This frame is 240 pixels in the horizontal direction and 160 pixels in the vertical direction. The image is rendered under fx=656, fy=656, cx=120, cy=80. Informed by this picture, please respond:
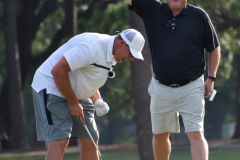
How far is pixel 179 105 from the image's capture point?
6676 millimetres

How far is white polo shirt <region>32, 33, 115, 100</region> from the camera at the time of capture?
6059 millimetres

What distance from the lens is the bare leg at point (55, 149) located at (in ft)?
20.4

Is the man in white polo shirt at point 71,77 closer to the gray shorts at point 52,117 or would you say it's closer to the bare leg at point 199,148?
the gray shorts at point 52,117

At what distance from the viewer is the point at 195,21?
6.53m

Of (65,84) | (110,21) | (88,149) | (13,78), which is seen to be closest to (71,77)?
(65,84)

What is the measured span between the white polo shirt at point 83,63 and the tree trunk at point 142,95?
6.19 metres

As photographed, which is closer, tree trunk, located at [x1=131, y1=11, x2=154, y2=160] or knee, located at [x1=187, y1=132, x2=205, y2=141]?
knee, located at [x1=187, y1=132, x2=205, y2=141]

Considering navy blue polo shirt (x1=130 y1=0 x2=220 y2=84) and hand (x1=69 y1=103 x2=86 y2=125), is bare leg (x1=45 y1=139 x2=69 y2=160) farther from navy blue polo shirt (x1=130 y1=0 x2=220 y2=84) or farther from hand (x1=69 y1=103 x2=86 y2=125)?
navy blue polo shirt (x1=130 y1=0 x2=220 y2=84)

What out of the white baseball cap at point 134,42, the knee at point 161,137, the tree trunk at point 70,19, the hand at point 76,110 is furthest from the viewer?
the tree trunk at point 70,19

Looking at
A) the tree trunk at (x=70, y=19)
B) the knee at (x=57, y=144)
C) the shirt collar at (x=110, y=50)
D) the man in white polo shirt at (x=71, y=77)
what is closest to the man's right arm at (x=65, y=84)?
the man in white polo shirt at (x=71, y=77)

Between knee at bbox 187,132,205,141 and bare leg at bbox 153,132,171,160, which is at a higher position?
knee at bbox 187,132,205,141

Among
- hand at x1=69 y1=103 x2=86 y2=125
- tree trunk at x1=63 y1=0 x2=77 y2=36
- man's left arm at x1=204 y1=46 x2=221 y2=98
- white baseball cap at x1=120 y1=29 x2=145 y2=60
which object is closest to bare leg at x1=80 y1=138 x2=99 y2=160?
hand at x1=69 y1=103 x2=86 y2=125

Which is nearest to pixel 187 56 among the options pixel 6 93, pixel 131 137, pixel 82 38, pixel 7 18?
pixel 82 38

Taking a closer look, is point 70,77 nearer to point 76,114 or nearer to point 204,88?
point 76,114
